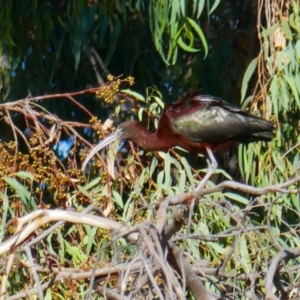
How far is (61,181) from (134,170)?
0.54 meters

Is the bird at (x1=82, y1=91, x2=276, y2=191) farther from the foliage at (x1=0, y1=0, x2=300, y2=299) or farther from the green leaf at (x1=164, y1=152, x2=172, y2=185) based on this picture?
the green leaf at (x1=164, y1=152, x2=172, y2=185)

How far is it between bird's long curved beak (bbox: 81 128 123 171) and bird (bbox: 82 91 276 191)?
0.01m

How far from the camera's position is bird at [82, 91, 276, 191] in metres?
4.88

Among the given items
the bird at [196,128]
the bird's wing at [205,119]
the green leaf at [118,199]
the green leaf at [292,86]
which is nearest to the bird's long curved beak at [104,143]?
the bird at [196,128]

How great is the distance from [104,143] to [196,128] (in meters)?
0.67

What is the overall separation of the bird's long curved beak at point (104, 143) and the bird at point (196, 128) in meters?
0.01

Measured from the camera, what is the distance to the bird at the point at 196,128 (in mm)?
4879

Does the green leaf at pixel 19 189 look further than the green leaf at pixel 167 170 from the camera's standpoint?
No

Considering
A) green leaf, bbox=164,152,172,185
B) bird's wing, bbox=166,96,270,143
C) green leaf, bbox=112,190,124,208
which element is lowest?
green leaf, bbox=112,190,124,208

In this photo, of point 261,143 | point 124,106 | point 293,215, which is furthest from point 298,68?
point 124,106

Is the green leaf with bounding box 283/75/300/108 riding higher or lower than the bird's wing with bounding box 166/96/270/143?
higher

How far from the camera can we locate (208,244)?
14.6ft

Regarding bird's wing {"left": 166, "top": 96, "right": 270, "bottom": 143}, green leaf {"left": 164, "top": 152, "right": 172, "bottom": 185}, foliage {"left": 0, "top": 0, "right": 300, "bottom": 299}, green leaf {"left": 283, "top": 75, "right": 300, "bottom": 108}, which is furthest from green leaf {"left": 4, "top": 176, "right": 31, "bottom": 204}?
green leaf {"left": 283, "top": 75, "right": 300, "bottom": 108}

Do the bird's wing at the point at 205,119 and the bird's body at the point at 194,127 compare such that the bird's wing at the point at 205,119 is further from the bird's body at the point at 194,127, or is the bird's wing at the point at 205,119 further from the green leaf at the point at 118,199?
the green leaf at the point at 118,199
